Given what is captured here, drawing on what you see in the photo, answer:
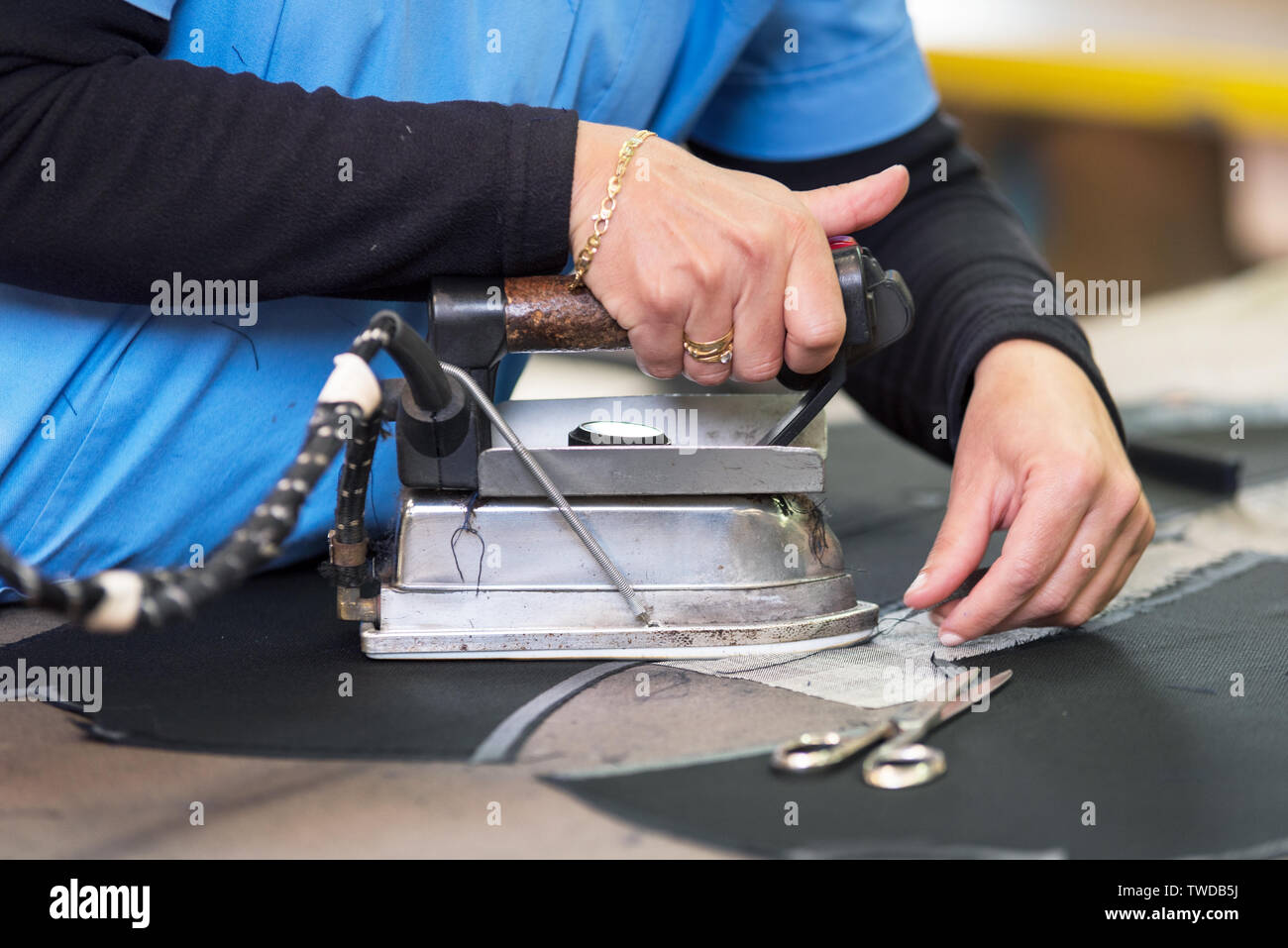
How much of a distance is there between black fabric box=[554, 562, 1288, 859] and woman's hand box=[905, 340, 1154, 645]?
0.06 m

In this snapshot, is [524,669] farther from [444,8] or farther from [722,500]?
[444,8]

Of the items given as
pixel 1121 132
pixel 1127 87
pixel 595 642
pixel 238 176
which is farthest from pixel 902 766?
pixel 1121 132

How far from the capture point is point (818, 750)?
0.58 metres

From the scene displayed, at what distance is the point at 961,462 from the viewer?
2.85 ft

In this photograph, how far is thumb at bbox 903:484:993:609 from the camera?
0.78 metres

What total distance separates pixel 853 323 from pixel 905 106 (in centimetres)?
46

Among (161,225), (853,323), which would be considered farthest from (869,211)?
(161,225)

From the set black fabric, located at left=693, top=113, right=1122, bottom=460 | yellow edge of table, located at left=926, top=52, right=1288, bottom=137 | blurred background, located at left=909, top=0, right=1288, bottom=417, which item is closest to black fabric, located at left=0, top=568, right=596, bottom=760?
black fabric, located at left=693, top=113, right=1122, bottom=460

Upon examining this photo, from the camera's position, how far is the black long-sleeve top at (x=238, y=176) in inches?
26.0

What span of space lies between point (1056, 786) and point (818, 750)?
0.36 ft

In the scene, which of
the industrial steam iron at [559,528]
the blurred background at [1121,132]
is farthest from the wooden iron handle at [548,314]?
the blurred background at [1121,132]

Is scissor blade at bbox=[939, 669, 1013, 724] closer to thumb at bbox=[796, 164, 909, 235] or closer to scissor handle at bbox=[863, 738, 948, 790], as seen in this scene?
scissor handle at bbox=[863, 738, 948, 790]

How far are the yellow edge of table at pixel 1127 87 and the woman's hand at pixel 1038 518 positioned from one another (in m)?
2.55
